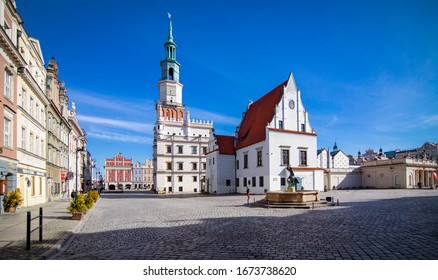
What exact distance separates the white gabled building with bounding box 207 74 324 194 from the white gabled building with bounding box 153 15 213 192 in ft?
67.6

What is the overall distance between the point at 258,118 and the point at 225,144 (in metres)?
8.59

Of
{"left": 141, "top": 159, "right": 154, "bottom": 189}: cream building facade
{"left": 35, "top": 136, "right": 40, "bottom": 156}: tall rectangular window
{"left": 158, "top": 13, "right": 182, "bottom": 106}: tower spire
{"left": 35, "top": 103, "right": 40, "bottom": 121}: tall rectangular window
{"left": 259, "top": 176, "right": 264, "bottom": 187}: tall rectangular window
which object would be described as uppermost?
{"left": 158, "top": 13, "right": 182, "bottom": 106}: tower spire

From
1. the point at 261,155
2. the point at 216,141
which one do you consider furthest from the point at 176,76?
the point at 261,155

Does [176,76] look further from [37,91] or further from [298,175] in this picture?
[37,91]

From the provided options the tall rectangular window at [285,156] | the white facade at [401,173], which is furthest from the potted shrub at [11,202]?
the white facade at [401,173]

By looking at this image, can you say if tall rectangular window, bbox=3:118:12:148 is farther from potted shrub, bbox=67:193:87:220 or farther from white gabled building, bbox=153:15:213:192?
white gabled building, bbox=153:15:213:192

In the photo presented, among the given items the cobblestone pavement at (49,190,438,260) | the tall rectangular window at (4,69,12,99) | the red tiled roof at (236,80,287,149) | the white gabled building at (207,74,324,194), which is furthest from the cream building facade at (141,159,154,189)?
the cobblestone pavement at (49,190,438,260)

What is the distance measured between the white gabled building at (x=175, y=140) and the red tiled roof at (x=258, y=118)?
1760 centimetres

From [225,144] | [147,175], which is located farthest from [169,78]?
[147,175]

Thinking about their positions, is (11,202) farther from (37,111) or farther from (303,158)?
(303,158)

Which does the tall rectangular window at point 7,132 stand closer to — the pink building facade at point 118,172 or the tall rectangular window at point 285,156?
the tall rectangular window at point 285,156

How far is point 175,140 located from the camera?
6500 centimetres

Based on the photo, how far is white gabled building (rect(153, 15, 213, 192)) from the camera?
6384 centimetres

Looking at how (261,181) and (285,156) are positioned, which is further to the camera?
(261,181)
